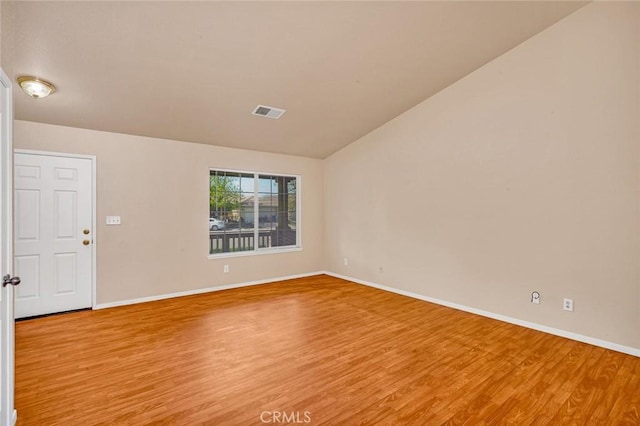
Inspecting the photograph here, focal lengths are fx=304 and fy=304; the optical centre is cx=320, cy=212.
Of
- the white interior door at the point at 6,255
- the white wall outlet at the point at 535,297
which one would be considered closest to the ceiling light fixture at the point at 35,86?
the white interior door at the point at 6,255

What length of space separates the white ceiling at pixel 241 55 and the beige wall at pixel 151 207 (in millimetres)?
251

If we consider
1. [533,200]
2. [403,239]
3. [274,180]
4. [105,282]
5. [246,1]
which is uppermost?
[246,1]

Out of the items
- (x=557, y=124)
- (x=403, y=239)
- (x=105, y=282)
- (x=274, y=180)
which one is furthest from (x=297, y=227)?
(x=557, y=124)

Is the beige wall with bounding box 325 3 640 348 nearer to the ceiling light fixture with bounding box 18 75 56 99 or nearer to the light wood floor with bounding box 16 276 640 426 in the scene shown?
the light wood floor with bounding box 16 276 640 426

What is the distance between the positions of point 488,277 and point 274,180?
12.9ft

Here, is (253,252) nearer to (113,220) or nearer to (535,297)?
(113,220)

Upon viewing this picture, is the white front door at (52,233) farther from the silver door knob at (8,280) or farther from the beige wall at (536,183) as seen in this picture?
the beige wall at (536,183)

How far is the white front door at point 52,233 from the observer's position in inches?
146

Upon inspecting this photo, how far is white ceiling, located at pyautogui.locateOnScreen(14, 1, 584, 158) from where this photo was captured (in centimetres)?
251

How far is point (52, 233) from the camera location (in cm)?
387

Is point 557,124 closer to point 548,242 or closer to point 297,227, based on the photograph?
point 548,242

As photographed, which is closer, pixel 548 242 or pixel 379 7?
pixel 379 7

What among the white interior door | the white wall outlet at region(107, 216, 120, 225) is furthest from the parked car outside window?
the white interior door

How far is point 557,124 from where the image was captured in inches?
127
